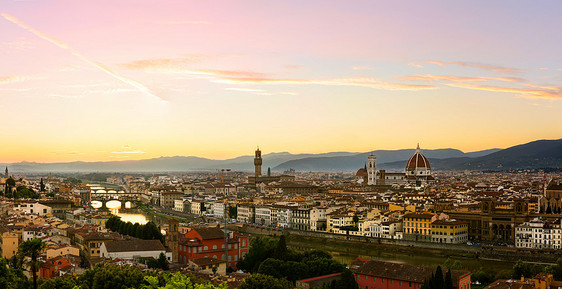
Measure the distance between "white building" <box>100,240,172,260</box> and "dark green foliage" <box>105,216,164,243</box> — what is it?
4972 mm

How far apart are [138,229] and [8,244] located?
645cm

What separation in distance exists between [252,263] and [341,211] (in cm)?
1823

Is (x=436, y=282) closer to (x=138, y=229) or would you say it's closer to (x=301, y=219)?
(x=138, y=229)

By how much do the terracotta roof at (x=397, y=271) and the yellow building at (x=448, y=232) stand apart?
12248 mm

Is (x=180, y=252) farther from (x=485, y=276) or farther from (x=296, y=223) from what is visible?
(x=296, y=223)

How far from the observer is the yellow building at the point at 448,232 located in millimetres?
33750

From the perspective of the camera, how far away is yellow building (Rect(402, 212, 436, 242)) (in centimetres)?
3469

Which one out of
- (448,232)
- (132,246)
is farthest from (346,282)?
(448,232)

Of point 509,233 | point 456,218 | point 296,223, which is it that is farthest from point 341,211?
point 509,233

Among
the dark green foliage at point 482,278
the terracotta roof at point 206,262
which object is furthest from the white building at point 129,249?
the dark green foliage at point 482,278

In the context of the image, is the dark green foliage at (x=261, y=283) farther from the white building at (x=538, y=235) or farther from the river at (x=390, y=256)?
the white building at (x=538, y=235)

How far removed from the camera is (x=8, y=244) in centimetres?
2589

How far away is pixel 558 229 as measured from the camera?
30.5 meters

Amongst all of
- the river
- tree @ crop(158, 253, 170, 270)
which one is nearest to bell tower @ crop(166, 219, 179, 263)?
tree @ crop(158, 253, 170, 270)
